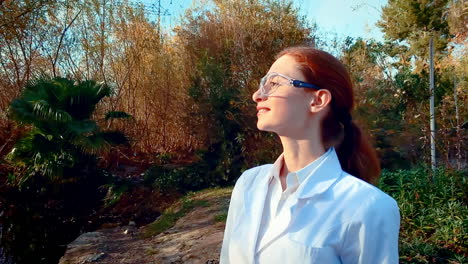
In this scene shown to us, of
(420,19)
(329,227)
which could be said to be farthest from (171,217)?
(329,227)

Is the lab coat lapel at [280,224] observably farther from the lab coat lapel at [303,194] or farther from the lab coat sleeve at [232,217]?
the lab coat sleeve at [232,217]

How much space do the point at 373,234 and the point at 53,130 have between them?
7.61 m

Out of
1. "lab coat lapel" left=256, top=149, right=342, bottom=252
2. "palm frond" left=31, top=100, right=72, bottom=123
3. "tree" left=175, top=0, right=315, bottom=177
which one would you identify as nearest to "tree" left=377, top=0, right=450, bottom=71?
"tree" left=175, top=0, right=315, bottom=177

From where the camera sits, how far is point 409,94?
6.89 metres

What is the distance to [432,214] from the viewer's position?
401cm

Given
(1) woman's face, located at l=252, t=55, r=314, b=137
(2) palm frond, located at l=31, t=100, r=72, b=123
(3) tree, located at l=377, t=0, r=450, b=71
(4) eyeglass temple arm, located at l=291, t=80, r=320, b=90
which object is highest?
(3) tree, located at l=377, t=0, r=450, b=71

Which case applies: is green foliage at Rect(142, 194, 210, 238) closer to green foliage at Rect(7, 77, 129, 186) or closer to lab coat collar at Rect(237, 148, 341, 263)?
green foliage at Rect(7, 77, 129, 186)

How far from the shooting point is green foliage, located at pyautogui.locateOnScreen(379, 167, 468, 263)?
11.6 feet

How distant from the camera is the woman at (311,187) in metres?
1.06

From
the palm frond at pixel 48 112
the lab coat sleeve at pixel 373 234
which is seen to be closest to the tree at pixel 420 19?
the palm frond at pixel 48 112

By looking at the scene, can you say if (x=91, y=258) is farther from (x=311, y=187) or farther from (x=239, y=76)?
(x=239, y=76)

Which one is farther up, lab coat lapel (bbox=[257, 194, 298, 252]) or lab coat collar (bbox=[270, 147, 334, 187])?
lab coat collar (bbox=[270, 147, 334, 187])

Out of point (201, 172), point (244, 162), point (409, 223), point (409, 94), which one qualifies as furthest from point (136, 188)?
point (409, 223)

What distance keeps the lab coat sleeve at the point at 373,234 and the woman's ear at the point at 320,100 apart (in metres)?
0.32
